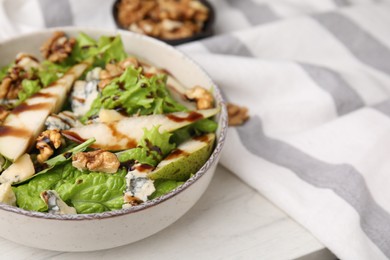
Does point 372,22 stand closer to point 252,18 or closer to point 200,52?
point 252,18

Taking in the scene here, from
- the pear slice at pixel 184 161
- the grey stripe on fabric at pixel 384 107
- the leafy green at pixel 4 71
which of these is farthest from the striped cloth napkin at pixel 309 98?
the leafy green at pixel 4 71

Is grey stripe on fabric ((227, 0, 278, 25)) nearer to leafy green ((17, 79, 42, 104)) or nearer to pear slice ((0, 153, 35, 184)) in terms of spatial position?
leafy green ((17, 79, 42, 104))

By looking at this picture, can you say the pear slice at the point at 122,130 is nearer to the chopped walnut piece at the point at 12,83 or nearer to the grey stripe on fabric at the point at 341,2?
the chopped walnut piece at the point at 12,83

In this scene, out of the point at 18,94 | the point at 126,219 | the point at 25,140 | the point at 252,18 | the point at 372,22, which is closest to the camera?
the point at 126,219

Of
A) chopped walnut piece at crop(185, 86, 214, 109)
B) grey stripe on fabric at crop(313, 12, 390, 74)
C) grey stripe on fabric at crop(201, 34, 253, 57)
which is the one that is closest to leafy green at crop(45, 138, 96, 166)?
chopped walnut piece at crop(185, 86, 214, 109)

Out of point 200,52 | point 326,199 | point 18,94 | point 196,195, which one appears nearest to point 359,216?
point 326,199

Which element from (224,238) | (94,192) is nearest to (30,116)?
(94,192)

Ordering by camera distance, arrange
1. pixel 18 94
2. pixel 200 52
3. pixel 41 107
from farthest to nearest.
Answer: pixel 200 52, pixel 18 94, pixel 41 107
